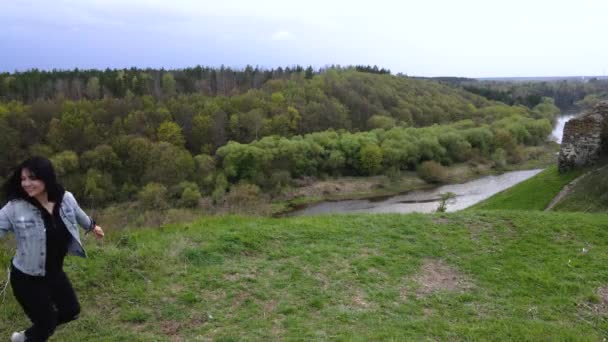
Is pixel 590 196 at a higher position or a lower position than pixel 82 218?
lower

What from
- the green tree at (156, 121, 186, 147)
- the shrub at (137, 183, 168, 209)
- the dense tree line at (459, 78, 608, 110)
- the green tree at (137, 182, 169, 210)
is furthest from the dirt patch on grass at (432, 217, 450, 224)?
the dense tree line at (459, 78, 608, 110)

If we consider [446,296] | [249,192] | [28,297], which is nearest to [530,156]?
[249,192]

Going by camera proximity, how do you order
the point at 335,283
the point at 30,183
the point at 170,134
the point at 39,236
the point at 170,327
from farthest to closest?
the point at 170,134
the point at 335,283
the point at 170,327
the point at 39,236
the point at 30,183

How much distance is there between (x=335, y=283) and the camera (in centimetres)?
627

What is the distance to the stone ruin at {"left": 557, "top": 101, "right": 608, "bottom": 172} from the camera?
48.3 ft

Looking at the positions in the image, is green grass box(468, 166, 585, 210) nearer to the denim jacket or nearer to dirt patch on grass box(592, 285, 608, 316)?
dirt patch on grass box(592, 285, 608, 316)

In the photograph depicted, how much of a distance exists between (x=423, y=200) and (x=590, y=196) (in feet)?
91.1

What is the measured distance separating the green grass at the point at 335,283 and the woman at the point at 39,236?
85 cm

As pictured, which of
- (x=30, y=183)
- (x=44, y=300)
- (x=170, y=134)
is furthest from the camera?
(x=170, y=134)

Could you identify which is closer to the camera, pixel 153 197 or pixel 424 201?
pixel 424 201

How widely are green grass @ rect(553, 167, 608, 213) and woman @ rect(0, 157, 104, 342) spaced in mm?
12081

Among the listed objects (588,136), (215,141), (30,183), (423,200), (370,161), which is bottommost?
(423,200)

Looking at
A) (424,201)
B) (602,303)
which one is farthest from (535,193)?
(424,201)

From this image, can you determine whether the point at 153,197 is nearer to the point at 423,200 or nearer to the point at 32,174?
the point at 423,200
